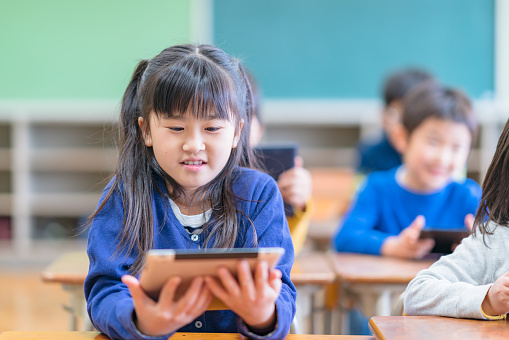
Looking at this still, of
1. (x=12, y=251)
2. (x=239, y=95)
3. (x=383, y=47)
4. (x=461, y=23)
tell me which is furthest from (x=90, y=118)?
(x=239, y=95)

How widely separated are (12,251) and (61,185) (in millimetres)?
720

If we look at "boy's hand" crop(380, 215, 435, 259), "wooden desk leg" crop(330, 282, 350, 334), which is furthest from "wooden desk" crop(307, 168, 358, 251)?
"boy's hand" crop(380, 215, 435, 259)

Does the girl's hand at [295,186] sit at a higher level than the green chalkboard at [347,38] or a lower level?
lower

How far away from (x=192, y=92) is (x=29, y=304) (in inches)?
120

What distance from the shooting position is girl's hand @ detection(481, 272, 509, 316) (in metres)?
1.07

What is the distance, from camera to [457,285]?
44.7 inches

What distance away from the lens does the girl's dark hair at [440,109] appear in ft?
7.26

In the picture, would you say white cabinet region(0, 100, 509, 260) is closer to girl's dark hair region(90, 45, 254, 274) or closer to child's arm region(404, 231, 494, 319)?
girl's dark hair region(90, 45, 254, 274)

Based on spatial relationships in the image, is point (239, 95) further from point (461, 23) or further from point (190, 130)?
point (461, 23)

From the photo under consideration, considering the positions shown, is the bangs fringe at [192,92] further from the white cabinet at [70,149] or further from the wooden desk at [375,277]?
the white cabinet at [70,149]

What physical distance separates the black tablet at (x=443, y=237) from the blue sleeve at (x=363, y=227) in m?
0.24

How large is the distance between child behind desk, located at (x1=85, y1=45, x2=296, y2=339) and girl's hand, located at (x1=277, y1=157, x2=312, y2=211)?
23.5 inches

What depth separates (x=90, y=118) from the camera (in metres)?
5.23

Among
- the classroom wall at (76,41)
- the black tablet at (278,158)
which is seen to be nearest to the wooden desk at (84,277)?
the black tablet at (278,158)
